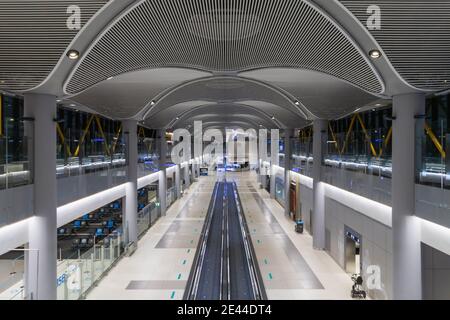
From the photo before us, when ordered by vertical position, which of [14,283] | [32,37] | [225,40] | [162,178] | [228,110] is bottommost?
[14,283]

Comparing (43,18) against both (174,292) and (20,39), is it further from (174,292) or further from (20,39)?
(174,292)

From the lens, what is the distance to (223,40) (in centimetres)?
855

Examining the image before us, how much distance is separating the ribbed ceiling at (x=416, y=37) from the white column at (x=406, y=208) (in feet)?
2.06

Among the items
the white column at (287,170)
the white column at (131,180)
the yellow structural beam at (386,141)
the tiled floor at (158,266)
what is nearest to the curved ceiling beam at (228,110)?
the white column at (287,170)

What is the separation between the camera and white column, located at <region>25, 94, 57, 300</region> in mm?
8039

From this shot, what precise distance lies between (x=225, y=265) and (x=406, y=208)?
703 centimetres

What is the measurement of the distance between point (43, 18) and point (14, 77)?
2215 mm

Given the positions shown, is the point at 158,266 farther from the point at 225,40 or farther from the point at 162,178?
Answer: the point at 162,178

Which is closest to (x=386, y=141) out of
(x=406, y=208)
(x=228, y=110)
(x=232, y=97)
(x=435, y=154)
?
(x=406, y=208)

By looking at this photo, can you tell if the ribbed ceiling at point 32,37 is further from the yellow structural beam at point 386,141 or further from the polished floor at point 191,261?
the yellow structural beam at point 386,141

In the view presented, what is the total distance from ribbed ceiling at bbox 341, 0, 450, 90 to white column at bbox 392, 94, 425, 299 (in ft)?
2.06

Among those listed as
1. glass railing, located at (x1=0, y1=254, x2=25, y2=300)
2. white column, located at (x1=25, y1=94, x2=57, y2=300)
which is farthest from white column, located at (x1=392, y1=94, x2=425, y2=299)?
glass railing, located at (x1=0, y1=254, x2=25, y2=300)
